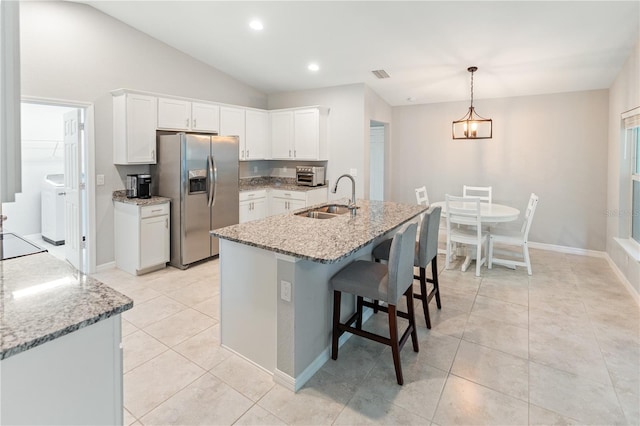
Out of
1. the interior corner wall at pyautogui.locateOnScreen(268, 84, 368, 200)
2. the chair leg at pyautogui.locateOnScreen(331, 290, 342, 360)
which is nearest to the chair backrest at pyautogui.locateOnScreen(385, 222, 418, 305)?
the chair leg at pyautogui.locateOnScreen(331, 290, 342, 360)

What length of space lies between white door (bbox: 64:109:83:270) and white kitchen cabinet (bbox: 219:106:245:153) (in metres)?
1.77

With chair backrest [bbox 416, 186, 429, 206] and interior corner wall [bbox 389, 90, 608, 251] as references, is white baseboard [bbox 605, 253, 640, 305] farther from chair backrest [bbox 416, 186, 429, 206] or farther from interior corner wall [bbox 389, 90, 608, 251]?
chair backrest [bbox 416, 186, 429, 206]

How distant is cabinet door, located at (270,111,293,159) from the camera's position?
5.84 meters

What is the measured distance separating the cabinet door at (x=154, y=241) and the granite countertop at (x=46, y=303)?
266cm

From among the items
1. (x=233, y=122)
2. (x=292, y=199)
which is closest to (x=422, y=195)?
(x=292, y=199)

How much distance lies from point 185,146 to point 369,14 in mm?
2512

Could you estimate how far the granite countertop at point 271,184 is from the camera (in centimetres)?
560

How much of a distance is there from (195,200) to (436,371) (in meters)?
3.35

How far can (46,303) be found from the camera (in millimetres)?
1185

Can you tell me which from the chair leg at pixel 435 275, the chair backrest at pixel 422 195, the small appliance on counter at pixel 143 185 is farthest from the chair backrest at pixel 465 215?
the small appliance on counter at pixel 143 185

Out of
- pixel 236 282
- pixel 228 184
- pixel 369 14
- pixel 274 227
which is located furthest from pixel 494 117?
pixel 236 282

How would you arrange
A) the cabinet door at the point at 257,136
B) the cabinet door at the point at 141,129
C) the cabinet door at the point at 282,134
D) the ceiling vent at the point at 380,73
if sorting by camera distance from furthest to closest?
1. the cabinet door at the point at 282,134
2. the cabinet door at the point at 257,136
3. the ceiling vent at the point at 380,73
4. the cabinet door at the point at 141,129

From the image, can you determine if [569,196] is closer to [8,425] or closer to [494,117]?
[494,117]

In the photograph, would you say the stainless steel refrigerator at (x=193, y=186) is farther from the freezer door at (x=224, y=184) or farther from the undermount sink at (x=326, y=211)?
the undermount sink at (x=326, y=211)
